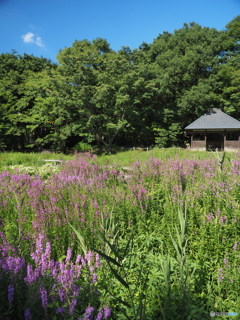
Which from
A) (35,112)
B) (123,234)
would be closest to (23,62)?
(35,112)

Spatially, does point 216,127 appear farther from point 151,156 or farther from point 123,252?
point 123,252

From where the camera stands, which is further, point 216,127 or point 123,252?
point 216,127

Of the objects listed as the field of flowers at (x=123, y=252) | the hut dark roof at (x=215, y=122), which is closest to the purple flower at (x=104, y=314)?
the field of flowers at (x=123, y=252)

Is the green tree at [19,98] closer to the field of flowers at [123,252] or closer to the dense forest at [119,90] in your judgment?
the dense forest at [119,90]

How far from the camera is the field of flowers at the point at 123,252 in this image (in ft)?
4.80

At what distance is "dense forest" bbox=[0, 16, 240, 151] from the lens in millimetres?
21016

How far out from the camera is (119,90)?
20.8 meters

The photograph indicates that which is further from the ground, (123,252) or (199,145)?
(199,145)

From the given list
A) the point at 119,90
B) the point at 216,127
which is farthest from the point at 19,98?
the point at 216,127

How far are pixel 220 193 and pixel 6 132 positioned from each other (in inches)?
962

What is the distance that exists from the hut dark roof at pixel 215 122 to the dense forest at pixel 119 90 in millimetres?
1631

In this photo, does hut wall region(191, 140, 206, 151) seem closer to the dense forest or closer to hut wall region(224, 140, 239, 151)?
hut wall region(224, 140, 239, 151)

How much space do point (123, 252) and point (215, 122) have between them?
2337 cm

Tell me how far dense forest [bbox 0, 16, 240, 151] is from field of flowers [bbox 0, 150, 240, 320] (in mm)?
17301
